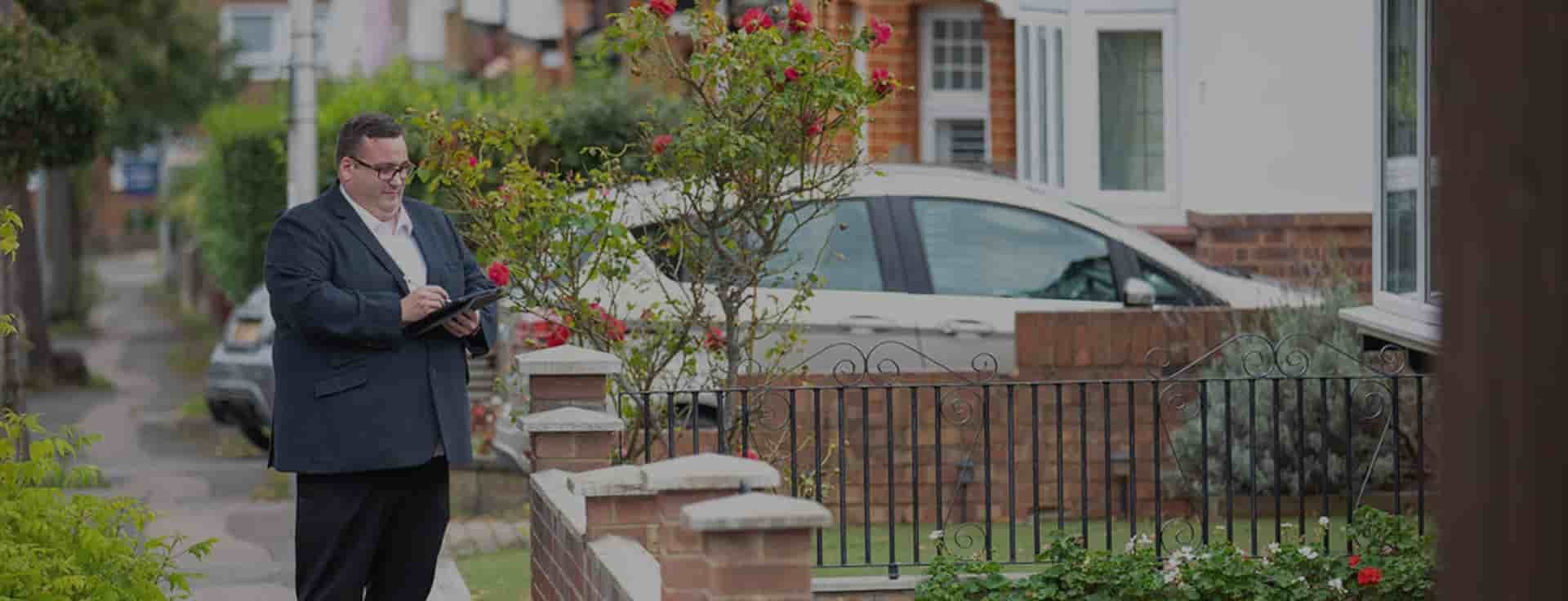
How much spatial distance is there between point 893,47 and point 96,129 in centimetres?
559

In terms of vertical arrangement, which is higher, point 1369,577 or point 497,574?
point 1369,577

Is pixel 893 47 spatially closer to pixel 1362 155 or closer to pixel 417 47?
pixel 1362 155

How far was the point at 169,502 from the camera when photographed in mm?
14469

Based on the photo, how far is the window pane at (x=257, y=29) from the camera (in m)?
54.0

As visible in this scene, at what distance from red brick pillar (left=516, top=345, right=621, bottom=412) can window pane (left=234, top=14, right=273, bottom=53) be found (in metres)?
47.8

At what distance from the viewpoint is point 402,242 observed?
6586 mm

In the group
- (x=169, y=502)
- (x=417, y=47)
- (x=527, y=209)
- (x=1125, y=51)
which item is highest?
(x=417, y=47)

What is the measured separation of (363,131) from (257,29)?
162ft

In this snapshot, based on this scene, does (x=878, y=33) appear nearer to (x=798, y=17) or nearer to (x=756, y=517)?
(x=798, y=17)

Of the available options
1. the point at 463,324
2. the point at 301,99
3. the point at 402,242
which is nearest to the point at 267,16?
the point at 301,99

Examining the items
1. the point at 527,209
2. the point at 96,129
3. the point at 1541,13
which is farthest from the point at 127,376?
the point at 1541,13

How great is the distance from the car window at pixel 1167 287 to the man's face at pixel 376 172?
16.7ft

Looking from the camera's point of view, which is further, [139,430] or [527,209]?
[139,430]

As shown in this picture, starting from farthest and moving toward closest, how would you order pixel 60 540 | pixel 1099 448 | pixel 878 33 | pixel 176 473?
1. pixel 176 473
2. pixel 1099 448
3. pixel 878 33
4. pixel 60 540
